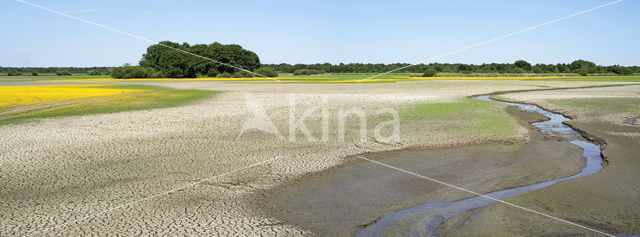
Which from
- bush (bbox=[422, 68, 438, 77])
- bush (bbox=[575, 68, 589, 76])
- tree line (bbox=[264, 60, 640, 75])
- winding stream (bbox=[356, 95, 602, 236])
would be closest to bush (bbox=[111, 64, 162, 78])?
tree line (bbox=[264, 60, 640, 75])

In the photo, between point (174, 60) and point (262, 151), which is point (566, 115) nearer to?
point (262, 151)

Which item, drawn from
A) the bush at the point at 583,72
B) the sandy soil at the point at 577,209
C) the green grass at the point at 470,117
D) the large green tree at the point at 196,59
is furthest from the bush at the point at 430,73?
the sandy soil at the point at 577,209

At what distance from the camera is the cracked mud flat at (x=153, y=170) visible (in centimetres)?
558

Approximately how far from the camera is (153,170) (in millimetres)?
8477

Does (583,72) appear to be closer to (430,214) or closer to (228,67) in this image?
(228,67)

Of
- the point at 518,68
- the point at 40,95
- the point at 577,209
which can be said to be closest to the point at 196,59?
the point at 40,95

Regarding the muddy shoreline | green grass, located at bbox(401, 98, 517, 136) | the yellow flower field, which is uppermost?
the yellow flower field

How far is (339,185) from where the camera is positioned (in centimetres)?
759

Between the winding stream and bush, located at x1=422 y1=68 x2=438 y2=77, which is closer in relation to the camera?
the winding stream

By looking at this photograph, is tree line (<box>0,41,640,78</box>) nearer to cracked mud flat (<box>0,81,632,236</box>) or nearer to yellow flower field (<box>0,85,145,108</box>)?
yellow flower field (<box>0,85,145,108</box>)

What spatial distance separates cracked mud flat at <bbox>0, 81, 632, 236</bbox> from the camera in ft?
18.3

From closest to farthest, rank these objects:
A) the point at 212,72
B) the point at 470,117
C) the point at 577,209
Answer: the point at 577,209 < the point at 470,117 < the point at 212,72

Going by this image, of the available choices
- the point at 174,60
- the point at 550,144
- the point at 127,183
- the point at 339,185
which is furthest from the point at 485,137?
the point at 174,60

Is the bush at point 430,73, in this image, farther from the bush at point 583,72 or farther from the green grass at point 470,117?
the green grass at point 470,117
